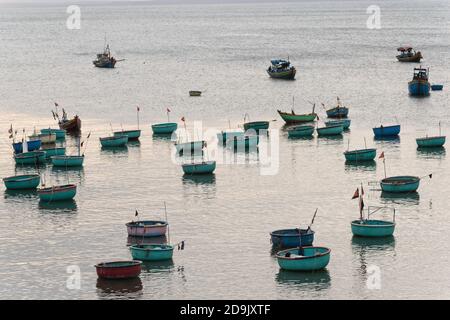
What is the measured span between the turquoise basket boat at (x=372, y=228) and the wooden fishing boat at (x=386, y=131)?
119ft

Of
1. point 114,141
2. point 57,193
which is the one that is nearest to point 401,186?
point 57,193

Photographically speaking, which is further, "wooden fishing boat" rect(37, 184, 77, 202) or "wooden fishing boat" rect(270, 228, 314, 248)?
"wooden fishing boat" rect(37, 184, 77, 202)

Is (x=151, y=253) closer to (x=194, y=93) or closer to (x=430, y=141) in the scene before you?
(x=430, y=141)

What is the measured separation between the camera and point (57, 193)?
7681cm

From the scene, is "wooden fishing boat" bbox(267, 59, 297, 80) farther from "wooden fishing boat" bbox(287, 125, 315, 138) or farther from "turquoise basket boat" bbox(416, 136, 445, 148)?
"turquoise basket boat" bbox(416, 136, 445, 148)

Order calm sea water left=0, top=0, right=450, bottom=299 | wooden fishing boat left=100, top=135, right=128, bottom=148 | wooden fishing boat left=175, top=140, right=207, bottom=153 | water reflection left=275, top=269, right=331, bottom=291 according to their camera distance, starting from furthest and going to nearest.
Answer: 1. wooden fishing boat left=100, top=135, right=128, bottom=148
2. wooden fishing boat left=175, top=140, right=207, bottom=153
3. calm sea water left=0, top=0, right=450, bottom=299
4. water reflection left=275, top=269, right=331, bottom=291

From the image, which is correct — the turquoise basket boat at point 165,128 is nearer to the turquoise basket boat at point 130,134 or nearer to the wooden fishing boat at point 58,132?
the turquoise basket boat at point 130,134

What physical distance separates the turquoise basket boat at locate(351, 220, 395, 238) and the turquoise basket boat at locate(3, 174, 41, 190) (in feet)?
93.0

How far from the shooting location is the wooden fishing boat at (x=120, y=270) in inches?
2261

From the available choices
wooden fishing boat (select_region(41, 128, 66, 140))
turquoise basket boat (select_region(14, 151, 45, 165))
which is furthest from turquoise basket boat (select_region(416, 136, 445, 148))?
wooden fishing boat (select_region(41, 128, 66, 140))

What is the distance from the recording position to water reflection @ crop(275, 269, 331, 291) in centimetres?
5688

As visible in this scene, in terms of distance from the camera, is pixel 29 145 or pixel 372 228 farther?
pixel 29 145

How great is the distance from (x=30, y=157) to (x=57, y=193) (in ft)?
47.4
